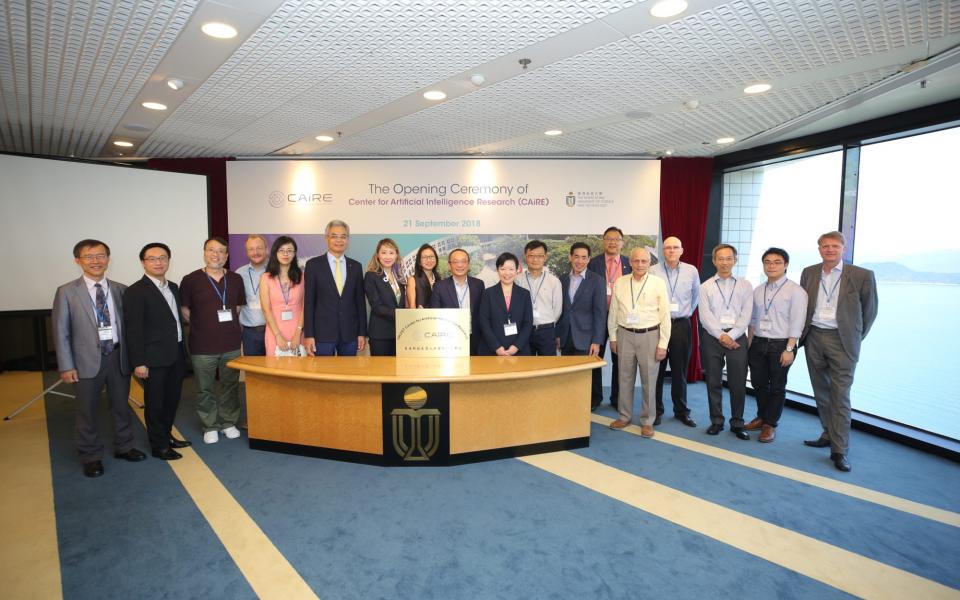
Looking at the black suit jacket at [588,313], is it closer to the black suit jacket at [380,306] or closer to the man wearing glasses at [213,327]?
the black suit jacket at [380,306]

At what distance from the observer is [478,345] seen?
14.8 ft

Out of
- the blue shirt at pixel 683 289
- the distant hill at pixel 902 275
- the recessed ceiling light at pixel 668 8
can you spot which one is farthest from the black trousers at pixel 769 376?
the recessed ceiling light at pixel 668 8

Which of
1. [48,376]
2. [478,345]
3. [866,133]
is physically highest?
[866,133]

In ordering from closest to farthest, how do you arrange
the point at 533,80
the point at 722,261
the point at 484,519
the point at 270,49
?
the point at 484,519, the point at 270,49, the point at 533,80, the point at 722,261

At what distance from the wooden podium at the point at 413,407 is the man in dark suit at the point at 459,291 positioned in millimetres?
708

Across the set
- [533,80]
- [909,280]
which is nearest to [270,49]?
[533,80]

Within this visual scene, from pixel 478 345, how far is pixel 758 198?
14.3ft

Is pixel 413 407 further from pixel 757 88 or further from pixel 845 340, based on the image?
pixel 757 88

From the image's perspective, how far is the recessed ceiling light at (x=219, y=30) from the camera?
9.07 feet

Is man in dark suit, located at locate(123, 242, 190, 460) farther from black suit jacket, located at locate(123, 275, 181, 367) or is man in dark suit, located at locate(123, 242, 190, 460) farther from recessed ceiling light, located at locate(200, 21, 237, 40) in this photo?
recessed ceiling light, located at locate(200, 21, 237, 40)

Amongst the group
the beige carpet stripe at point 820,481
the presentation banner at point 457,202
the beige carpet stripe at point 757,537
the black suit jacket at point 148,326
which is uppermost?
the presentation banner at point 457,202

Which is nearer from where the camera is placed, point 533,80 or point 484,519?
point 484,519

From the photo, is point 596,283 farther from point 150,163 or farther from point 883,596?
point 150,163

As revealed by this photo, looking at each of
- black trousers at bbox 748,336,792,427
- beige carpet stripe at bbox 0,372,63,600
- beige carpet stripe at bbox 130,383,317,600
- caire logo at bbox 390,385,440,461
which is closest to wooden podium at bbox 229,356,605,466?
caire logo at bbox 390,385,440,461
